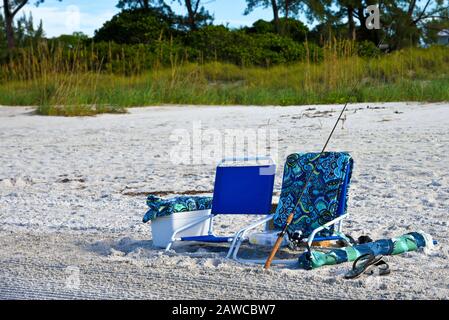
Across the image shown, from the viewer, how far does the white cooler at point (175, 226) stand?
659 cm

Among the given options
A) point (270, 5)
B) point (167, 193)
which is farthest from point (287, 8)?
point (167, 193)

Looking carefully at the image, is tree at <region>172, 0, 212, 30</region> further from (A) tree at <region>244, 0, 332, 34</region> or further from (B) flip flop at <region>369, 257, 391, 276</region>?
(B) flip flop at <region>369, 257, 391, 276</region>

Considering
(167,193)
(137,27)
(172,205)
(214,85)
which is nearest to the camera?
(172,205)

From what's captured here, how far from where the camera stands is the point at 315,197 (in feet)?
21.2

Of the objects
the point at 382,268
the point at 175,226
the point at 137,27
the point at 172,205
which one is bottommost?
the point at 382,268

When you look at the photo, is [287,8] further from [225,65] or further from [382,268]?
[382,268]

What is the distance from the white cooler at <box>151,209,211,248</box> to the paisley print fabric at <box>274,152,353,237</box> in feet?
1.86

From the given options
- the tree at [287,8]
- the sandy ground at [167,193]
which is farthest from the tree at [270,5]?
the sandy ground at [167,193]

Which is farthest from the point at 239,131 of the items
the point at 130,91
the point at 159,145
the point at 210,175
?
the point at 130,91

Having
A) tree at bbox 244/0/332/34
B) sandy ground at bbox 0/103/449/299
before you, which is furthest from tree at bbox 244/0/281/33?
sandy ground at bbox 0/103/449/299

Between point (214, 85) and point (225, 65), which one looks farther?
point (225, 65)

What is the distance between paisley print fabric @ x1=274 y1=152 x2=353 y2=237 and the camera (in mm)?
6367

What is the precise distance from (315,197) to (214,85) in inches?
570

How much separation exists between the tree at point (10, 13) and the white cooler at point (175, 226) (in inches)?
892
